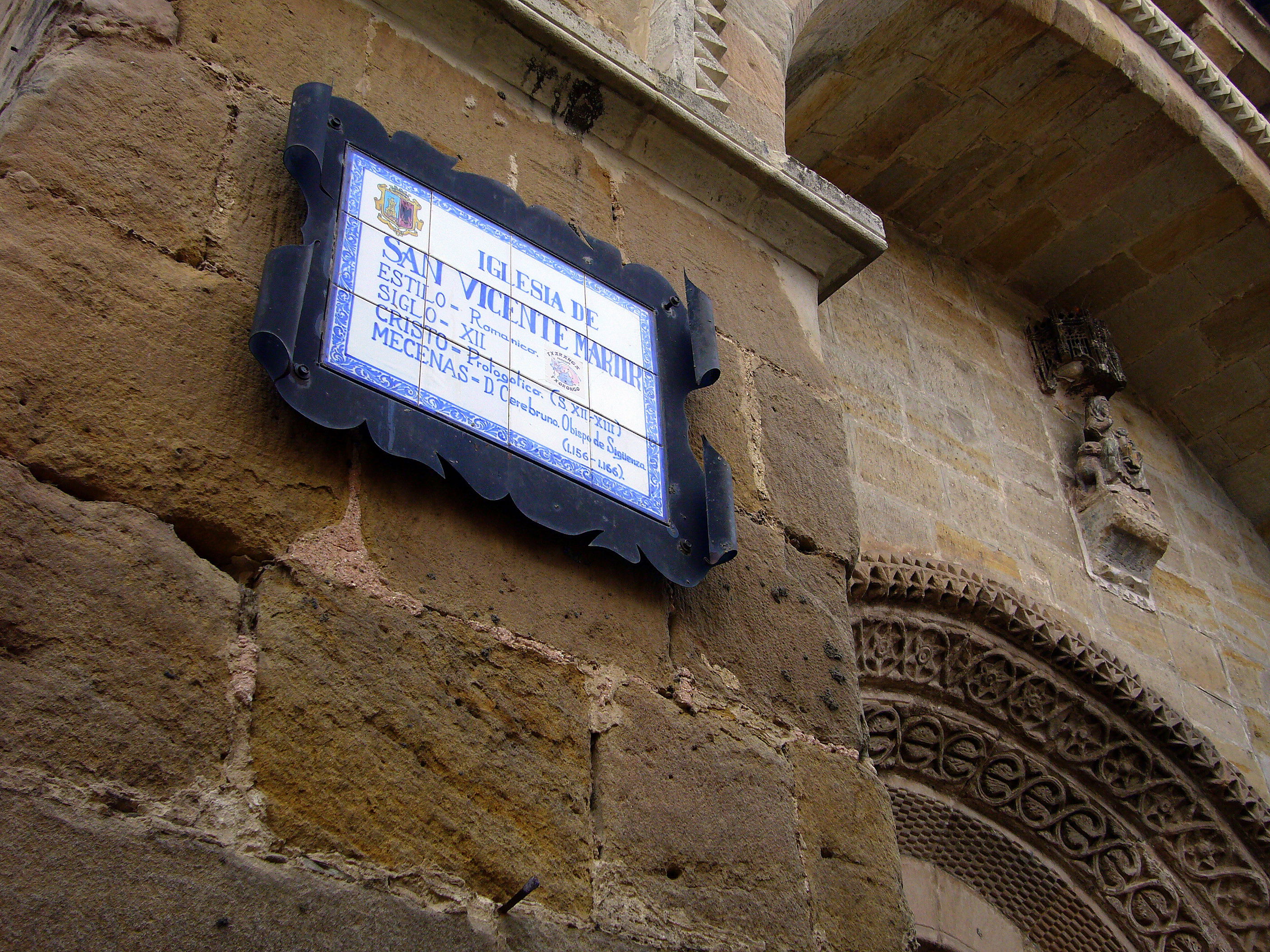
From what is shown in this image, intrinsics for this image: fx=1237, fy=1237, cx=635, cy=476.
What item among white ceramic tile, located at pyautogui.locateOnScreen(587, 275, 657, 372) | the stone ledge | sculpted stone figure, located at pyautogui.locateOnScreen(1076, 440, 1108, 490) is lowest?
white ceramic tile, located at pyautogui.locateOnScreen(587, 275, 657, 372)

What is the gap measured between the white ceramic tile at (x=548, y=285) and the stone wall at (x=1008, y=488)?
1711mm

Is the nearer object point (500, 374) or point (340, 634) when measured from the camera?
point (340, 634)

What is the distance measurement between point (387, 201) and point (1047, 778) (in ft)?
9.17

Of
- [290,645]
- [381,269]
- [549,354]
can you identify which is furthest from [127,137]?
[290,645]

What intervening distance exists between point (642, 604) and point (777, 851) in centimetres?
45

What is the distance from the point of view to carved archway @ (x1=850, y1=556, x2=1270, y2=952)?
3635 mm

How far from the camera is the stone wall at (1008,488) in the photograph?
13.6ft

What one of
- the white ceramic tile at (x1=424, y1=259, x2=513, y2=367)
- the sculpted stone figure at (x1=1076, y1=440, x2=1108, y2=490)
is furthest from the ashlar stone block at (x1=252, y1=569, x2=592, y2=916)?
the sculpted stone figure at (x1=1076, y1=440, x2=1108, y2=490)

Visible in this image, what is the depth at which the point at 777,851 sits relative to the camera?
1.94m

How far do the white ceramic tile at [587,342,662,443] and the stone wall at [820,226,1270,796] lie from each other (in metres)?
1.61

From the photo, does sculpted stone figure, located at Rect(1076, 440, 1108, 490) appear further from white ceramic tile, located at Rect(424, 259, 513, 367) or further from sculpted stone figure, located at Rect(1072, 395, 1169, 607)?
white ceramic tile, located at Rect(424, 259, 513, 367)

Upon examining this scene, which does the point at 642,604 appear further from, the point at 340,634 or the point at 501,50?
the point at 501,50

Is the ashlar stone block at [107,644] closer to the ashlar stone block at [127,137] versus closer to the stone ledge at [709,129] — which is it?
the ashlar stone block at [127,137]

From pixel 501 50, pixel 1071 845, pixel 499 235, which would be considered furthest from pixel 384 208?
pixel 1071 845
